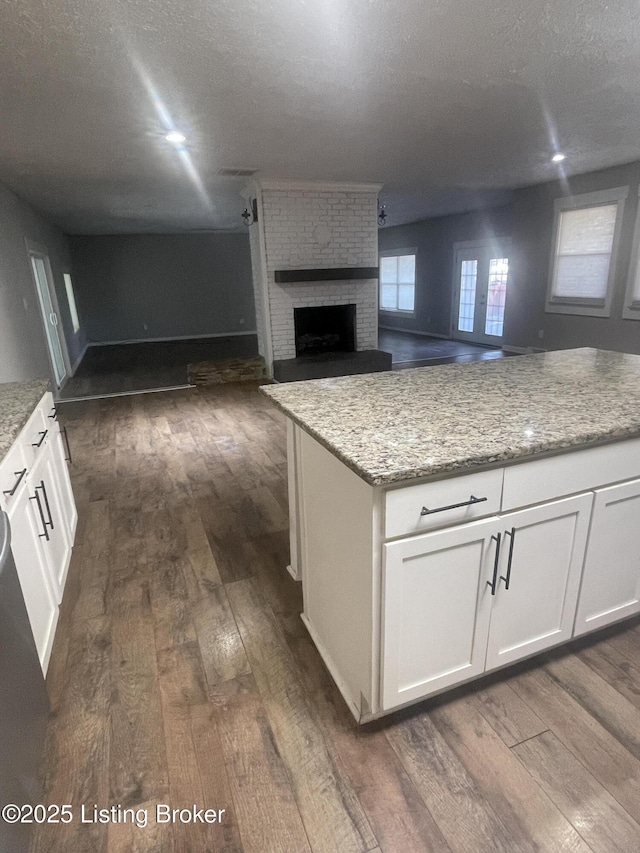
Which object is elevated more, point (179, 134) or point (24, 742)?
point (179, 134)

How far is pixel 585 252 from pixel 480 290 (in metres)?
2.46

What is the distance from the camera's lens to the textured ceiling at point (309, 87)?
85.1 inches

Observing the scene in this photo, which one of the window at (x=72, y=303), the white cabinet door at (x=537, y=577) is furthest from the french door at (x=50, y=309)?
the white cabinet door at (x=537, y=577)

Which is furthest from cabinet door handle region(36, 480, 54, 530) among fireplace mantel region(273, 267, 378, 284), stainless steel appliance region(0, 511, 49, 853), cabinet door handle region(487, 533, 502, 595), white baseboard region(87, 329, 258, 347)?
white baseboard region(87, 329, 258, 347)

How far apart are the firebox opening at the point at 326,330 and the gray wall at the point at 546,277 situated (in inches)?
112

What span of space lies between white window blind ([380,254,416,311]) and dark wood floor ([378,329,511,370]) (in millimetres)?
1017

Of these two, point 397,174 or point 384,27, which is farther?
point 397,174

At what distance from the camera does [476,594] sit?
141 cm

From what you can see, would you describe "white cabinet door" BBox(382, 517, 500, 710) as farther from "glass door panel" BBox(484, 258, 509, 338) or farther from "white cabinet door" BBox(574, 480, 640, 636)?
"glass door panel" BBox(484, 258, 509, 338)

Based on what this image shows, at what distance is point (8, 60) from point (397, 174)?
13.3 feet

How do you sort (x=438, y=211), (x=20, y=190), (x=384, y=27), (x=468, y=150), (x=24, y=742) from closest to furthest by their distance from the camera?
(x=24, y=742) < (x=384, y=27) < (x=468, y=150) < (x=20, y=190) < (x=438, y=211)

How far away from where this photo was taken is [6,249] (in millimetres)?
4586

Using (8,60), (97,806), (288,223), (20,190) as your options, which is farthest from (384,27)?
(20,190)

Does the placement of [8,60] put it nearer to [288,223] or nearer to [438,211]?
[288,223]
